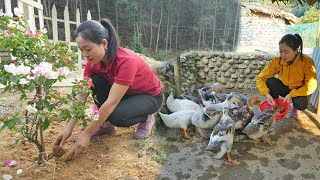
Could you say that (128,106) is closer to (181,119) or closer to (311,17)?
(181,119)

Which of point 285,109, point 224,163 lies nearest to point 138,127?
point 224,163

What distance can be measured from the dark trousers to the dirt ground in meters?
0.26

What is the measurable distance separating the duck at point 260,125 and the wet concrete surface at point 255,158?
0.11m

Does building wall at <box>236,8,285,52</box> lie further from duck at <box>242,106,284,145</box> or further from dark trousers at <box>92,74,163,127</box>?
dark trousers at <box>92,74,163,127</box>

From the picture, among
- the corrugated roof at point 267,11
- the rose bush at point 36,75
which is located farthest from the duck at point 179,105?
the corrugated roof at point 267,11

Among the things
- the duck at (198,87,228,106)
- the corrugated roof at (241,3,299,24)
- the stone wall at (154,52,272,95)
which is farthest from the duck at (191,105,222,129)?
the corrugated roof at (241,3,299,24)

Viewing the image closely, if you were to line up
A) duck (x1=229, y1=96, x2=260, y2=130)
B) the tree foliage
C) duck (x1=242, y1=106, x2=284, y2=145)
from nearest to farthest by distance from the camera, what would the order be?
duck (x1=242, y1=106, x2=284, y2=145), duck (x1=229, y1=96, x2=260, y2=130), the tree foliage

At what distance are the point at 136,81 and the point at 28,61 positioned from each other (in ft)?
2.84

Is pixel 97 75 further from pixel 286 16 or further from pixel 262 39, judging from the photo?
pixel 286 16

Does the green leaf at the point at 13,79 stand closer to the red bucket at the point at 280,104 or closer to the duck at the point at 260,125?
the duck at the point at 260,125

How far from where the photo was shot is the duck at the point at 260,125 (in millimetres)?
2928

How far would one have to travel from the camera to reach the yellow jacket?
321 cm

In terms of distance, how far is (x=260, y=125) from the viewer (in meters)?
2.93

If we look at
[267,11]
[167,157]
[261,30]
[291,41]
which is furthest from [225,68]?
[267,11]
